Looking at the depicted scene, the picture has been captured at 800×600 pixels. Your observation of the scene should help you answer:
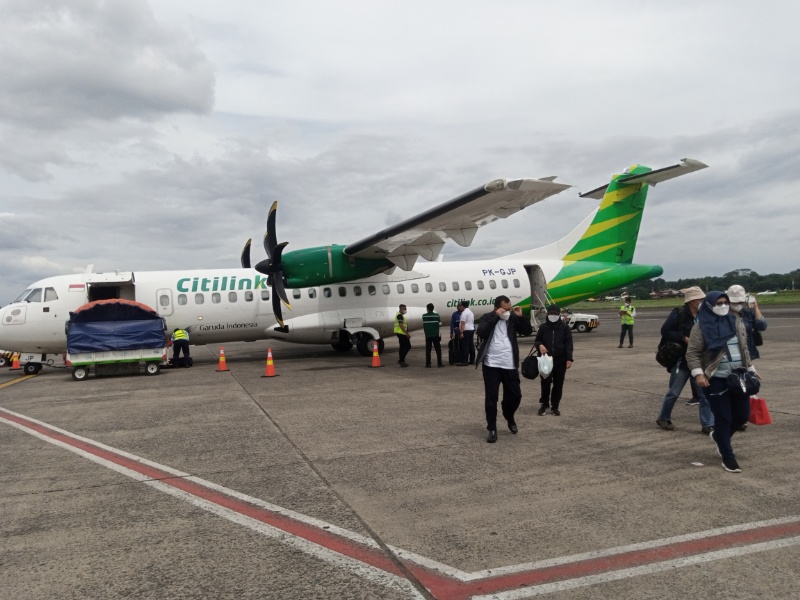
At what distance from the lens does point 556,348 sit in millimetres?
8312

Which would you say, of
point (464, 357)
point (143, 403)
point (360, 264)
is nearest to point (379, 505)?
point (143, 403)

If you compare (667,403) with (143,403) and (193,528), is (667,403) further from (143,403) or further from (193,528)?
(143,403)

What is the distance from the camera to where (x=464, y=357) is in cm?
1511

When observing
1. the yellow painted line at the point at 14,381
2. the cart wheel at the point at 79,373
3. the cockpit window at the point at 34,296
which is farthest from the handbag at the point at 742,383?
the cockpit window at the point at 34,296

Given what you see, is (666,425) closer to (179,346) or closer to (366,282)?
(366,282)

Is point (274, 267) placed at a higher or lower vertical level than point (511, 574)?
higher

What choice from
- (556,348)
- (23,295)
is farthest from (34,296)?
(556,348)

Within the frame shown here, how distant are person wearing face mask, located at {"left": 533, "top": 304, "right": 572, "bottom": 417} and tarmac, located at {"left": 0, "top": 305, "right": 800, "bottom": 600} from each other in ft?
1.12

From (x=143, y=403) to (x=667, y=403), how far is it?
8834 millimetres

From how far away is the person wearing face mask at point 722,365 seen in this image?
5.51 m

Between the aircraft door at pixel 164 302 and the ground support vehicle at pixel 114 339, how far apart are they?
161cm

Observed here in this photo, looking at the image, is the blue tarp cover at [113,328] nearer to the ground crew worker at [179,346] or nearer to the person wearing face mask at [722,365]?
the ground crew worker at [179,346]

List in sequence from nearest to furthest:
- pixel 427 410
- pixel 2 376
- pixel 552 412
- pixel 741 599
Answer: pixel 741 599
pixel 552 412
pixel 427 410
pixel 2 376

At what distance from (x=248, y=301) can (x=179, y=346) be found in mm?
2446
